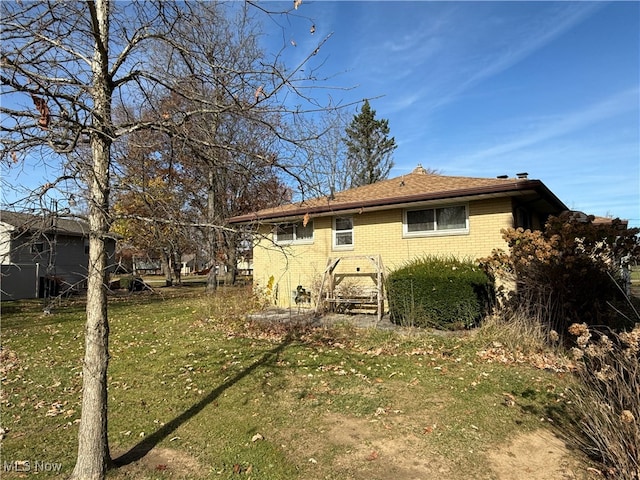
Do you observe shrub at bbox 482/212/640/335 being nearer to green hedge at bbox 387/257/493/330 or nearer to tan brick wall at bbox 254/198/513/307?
green hedge at bbox 387/257/493/330

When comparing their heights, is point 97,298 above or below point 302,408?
above

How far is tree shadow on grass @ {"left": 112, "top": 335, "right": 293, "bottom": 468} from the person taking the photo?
399 cm

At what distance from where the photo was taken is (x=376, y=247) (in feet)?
41.2

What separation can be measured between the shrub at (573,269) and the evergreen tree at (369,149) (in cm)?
2556

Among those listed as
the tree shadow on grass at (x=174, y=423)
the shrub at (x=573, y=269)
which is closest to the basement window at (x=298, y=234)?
the tree shadow on grass at (x=174, y=423)

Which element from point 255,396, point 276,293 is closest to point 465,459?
point 255,396

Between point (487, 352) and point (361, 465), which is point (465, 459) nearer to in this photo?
point (361, 465)

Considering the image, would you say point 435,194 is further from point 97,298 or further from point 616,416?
point 97,298

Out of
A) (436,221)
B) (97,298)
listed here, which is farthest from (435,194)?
(97,298)

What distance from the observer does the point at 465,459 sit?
3787mm

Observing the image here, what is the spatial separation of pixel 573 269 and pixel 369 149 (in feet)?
89.8

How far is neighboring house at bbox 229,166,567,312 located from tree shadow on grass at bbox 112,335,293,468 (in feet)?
10.2

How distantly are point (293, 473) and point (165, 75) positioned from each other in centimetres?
390

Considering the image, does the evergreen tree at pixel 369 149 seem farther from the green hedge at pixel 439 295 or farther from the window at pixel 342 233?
the green hedge at pixel 439 295
